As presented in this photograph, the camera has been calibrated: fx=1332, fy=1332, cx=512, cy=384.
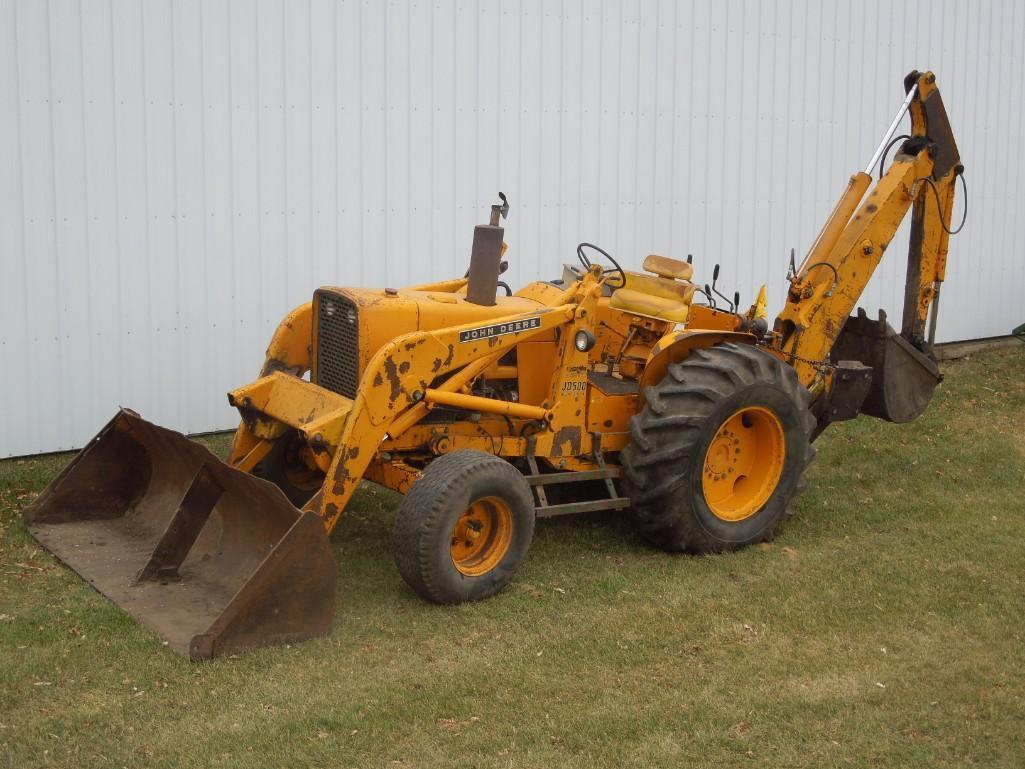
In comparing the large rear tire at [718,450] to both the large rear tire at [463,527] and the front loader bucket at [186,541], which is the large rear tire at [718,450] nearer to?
the large rear tire at [463,527]

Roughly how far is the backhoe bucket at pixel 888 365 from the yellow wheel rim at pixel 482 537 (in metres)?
2.90

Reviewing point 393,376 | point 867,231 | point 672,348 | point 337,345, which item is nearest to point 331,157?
point 337,345

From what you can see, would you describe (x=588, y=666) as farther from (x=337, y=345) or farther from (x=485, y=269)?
(x=485, y=269)

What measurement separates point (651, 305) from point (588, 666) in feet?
7.93

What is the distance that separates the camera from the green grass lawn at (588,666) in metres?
5.07

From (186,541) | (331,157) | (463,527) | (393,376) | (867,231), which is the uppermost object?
(331,157)

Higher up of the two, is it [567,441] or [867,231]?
[867,231]

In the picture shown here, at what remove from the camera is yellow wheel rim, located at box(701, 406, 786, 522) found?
7.47 meters

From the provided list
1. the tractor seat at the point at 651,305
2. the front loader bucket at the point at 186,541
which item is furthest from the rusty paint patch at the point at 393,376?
the tractor seat at the point at 651,305

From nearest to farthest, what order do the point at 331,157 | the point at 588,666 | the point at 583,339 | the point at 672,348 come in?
the point at 588,666, the point at 583,339, the point at 672,348, the point at 331,157

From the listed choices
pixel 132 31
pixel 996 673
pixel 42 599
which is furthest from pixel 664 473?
pixel 132 31

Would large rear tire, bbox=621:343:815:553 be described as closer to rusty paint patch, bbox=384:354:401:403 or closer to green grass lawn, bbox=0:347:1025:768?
green grass lawn, bbox=0:347:1025:768

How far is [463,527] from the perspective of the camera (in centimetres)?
659

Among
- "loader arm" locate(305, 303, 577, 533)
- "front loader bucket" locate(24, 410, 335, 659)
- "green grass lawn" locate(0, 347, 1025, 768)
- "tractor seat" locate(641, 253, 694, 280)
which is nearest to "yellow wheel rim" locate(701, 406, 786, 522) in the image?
"green grass lawn" locate(0, 347, 1025, 768)
